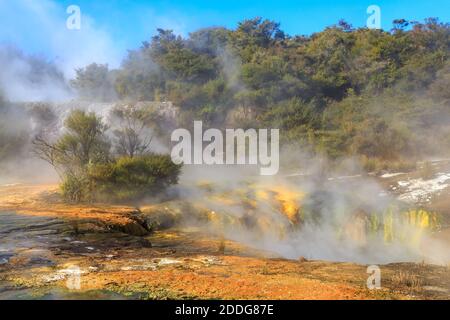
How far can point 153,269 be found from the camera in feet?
21.9

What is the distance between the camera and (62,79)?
1425 inches

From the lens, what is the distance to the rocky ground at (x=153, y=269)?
5.52 metres

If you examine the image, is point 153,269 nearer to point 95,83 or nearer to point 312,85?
point 312,85

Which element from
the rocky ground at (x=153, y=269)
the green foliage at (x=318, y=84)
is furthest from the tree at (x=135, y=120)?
the rocky ground at (x=153, y=269)

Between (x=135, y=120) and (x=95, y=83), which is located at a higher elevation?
(x=95, y=83)

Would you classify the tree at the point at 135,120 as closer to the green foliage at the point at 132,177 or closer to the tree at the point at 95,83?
the tree at the point at 95,83

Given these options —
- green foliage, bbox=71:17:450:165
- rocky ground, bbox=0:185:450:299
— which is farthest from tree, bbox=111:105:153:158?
rocky ground, bbox=0:185:450:299

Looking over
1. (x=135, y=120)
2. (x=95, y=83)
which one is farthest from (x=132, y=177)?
(x=95, y=83)

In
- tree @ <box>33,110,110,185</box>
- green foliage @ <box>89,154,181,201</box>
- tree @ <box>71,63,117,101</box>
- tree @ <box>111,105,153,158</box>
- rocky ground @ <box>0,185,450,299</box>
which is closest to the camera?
rocky ground @ <box>0,185,450,299</box>

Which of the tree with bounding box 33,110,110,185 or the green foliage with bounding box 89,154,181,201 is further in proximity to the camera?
the tree with bounding box 33,110,110,185

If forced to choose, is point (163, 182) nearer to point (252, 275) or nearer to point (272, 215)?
point (272, 215)

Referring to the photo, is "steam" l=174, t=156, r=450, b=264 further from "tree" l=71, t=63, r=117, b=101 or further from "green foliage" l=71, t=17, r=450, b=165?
"tree" l=71, t=63, r=117, b=101

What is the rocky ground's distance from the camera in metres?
5.52

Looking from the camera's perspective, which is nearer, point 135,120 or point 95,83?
point 135,120
